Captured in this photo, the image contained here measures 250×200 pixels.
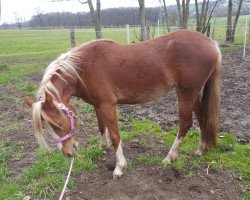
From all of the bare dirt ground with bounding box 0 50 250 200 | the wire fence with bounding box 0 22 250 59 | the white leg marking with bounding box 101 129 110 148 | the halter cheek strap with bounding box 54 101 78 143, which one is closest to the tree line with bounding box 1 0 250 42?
the wire fence with bounding box 0 22 250 59

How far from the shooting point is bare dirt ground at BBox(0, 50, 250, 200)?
331 centimetres

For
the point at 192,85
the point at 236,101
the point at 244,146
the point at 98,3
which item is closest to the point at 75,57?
the point at 192,85

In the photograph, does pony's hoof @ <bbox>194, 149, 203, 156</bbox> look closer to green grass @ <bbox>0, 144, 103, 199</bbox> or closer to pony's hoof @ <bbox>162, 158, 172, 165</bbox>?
pony's hoof @ <bbox>162, 158, 172, 165</bbox>

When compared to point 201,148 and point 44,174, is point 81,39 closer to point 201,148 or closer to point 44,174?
point 201,148

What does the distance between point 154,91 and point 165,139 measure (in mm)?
1243

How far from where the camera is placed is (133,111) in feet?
19.8

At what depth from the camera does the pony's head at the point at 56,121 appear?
9.27 feet

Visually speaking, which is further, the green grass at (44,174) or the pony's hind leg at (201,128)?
the pony's hind leg at (201,128)

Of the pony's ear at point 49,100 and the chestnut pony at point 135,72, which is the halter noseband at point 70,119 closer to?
the pony's ear at point 49,100

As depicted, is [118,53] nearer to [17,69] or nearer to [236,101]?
[236,101]

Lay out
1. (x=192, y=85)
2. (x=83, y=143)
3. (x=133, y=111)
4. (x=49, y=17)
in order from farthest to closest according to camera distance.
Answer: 1. (x=49, y=17)
2. (x=133, y=111)
3. (x=83, y=143)
4. (x=192, y=85)

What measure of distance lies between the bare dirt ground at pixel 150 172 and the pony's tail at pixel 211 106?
440 millimetres

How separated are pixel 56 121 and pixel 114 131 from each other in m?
0.84

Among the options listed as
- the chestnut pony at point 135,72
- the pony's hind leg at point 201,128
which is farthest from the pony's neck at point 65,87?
the pony's hind leg at point 201,128
